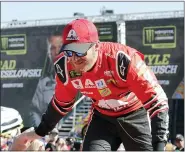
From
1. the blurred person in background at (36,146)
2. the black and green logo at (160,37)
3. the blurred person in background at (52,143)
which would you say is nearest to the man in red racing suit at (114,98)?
the blurred person in background at (36,146)

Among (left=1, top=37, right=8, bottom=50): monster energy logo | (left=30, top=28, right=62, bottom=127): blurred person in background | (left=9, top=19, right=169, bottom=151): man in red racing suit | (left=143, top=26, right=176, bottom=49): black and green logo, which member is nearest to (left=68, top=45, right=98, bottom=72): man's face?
(left=9, top=19, right=169, bottom=151): man in red racing suit

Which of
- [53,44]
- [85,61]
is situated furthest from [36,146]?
[53,44]

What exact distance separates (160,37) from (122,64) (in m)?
24.3

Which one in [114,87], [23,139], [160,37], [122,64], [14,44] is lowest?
[14,44]

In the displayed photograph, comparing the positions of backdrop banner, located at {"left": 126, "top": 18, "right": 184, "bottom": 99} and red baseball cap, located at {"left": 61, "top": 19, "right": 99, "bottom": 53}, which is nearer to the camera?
red baseball cap, located at {"left": 61, "top": 19, "right": 99, "bottom": 53}

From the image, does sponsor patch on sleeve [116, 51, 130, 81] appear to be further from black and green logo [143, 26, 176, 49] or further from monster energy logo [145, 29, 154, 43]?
monster energy logo [145, 29, 154, 43]

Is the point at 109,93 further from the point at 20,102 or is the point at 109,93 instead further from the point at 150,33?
the point at 20,102

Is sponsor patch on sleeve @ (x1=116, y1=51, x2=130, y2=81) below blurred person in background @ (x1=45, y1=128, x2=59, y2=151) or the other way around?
the other way around

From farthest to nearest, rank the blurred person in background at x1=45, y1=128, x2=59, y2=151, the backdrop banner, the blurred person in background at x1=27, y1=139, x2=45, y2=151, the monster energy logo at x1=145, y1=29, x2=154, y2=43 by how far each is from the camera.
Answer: the monster energy logo at x1=145, y1=29, x2=154, y2=43 → the backdrop banner → the blurred person in background at x1=45, y1=128, x2=59, y2=151 → the blurred person in background at x1=27, y1=139, x2=45, y2=151

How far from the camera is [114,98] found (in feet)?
17.9

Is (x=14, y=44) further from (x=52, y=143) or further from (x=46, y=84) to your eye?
(x=52, y=143)

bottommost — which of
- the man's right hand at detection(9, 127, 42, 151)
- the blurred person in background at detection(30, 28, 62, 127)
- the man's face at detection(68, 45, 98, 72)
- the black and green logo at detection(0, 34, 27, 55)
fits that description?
the blurred person in background at detection(30, 28, 62, 127)

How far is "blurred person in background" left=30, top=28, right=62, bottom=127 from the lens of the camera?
32.0 m

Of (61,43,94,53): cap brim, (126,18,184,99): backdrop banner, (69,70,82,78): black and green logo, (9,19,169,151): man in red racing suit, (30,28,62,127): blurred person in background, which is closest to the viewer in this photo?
(61,43,94,53): cap brim
